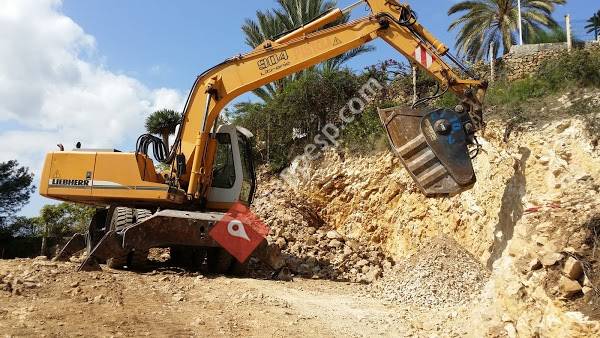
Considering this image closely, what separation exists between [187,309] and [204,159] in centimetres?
363

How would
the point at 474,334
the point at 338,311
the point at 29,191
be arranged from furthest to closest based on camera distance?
1. the point at 29,191
2. the point at 338,311
3. the point at 474,334

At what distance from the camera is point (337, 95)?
16.0 m

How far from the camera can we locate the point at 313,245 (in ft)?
38.4

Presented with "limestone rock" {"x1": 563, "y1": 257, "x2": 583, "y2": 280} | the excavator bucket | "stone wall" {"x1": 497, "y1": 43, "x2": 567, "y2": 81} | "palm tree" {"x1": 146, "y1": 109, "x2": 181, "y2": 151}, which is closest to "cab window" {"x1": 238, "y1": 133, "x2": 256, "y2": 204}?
the excavator bucket

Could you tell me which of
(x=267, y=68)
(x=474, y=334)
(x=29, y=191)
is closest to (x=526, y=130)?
(x=267, y=68)

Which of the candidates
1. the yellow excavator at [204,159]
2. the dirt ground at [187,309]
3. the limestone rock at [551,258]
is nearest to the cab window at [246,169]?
the yellow excavator at [204,159]

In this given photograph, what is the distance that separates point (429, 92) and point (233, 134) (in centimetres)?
699

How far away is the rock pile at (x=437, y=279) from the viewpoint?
762 cm

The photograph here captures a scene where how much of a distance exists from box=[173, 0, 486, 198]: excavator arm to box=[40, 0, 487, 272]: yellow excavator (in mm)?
18

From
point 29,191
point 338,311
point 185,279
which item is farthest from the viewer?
point 29,191

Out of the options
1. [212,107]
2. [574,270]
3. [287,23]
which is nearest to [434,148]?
[574,270]

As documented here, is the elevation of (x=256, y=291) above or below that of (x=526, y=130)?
below

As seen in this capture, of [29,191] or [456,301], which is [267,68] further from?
[29,191]

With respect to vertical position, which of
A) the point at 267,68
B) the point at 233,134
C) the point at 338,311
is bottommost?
the point at 338,311
